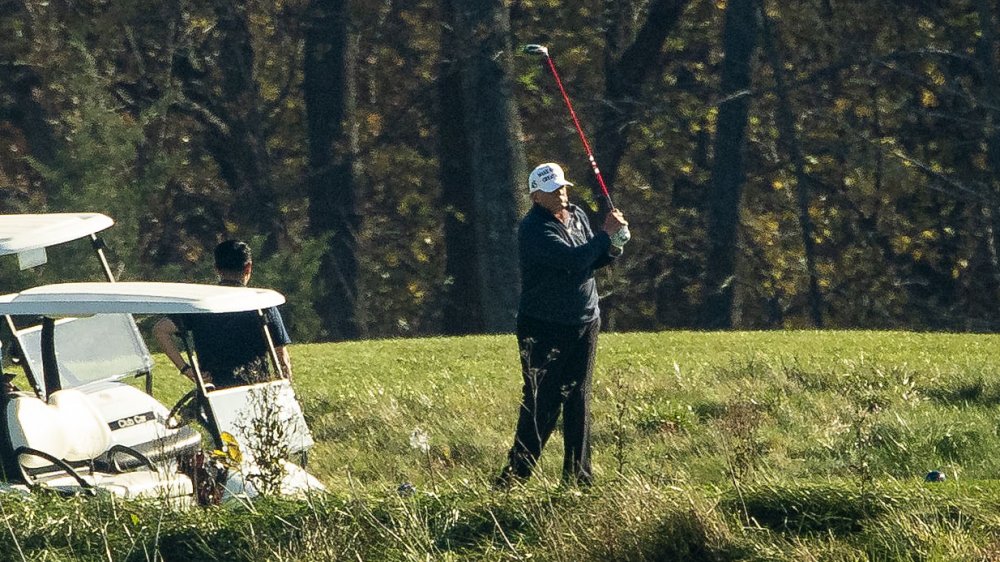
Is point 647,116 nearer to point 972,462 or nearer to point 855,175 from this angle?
point 855,175

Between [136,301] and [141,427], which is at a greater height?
[136,301]

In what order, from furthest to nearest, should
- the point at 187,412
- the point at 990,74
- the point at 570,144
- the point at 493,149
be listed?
the point at 570,144 → the point at 990,74 → the point at 493,149 → the point at 187,412

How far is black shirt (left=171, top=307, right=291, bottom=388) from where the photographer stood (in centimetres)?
948

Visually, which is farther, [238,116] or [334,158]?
[238,116]

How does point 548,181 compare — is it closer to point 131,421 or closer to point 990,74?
point 131,421

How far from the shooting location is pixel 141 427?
9211 mm

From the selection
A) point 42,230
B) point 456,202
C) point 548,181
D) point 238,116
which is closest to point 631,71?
point 456,202

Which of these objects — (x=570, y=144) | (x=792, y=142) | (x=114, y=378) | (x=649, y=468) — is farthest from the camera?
(x=570, y=144)

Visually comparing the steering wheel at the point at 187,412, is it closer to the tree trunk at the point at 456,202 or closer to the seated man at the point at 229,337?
the seated man at the point at 229,337

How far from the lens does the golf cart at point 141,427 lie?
8352 mm

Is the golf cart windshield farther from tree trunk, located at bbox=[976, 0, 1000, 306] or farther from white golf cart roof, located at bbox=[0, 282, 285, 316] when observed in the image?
tree trunk, located at bbox=[976, 0, 1000, 306]

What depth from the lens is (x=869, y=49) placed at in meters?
25.2

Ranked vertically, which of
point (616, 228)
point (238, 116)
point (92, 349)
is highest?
point (616, 228)

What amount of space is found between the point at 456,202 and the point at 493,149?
16.7 ft
